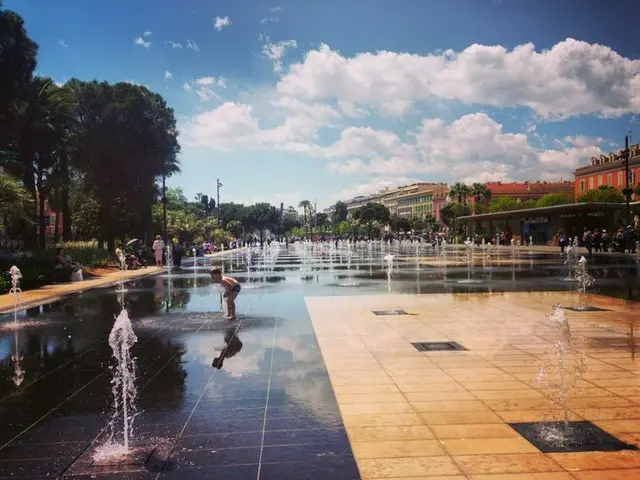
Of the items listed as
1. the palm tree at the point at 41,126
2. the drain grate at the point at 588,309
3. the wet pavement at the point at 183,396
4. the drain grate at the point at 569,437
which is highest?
the palm tree at the point at 41,126

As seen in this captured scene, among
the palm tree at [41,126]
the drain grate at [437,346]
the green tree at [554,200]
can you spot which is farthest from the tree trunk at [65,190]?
the green tree at [554,200]

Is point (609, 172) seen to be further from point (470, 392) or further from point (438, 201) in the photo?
point (470, 392)

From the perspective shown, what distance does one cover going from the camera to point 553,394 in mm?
5711

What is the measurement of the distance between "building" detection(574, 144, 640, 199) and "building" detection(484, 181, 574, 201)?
114ft

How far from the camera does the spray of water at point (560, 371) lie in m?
4.70

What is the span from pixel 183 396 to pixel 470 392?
9.73ft

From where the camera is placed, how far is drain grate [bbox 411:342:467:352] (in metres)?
7.94

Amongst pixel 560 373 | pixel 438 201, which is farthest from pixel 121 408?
pixel 438 201

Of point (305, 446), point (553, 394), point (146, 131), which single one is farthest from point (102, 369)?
point (146, 131)

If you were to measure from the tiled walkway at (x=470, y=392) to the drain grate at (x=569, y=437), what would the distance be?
3.7 inches

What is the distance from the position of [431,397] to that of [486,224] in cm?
6999

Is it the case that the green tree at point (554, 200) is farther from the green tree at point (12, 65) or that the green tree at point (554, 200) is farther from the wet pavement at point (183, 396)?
the wet pavement at point (183, 396)

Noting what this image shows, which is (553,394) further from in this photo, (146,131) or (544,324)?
(146,131)

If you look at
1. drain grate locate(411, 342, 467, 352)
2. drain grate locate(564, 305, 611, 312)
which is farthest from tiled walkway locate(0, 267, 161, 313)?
drain grate locate(564, 305, 611, 312)
